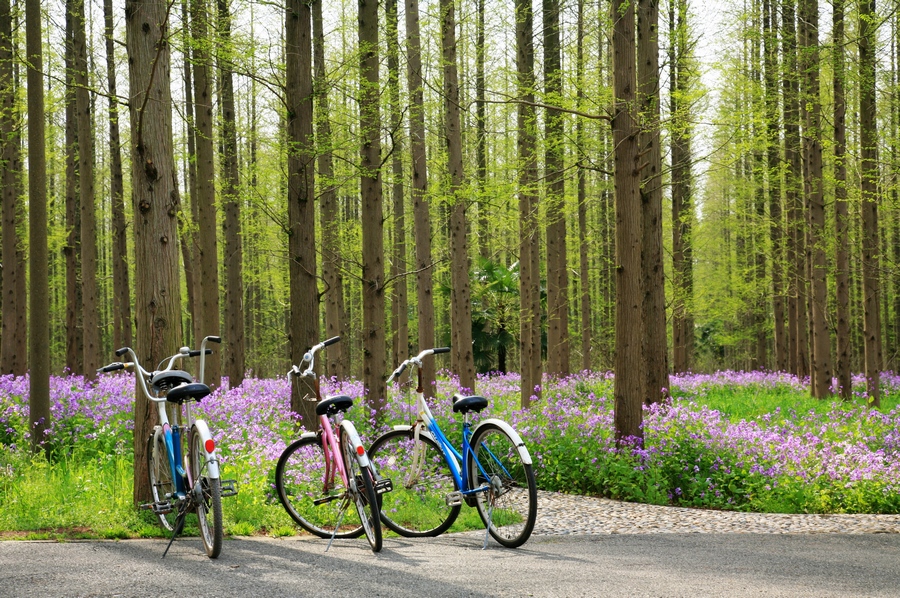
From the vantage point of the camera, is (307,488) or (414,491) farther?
(414,491)

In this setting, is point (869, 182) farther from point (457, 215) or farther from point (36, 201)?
point (36, 201)

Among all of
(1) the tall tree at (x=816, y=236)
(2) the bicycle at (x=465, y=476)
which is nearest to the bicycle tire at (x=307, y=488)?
(2) the bicycle at (x=465, y=476)

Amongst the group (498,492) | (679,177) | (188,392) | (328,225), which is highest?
(679,177)

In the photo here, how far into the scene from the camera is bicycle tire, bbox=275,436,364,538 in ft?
20.1

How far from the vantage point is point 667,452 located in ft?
28.6

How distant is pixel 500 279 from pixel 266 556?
18.1m

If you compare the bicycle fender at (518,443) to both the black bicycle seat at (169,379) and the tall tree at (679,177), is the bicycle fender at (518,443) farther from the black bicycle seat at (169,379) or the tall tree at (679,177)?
the tall tree at (679,177)

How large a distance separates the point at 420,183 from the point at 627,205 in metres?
4.39

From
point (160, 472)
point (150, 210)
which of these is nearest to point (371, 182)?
point (150, 210)

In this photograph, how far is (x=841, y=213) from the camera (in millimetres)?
14445

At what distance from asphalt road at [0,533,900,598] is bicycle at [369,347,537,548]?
0.62 ft

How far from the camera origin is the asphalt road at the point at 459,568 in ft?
13.9

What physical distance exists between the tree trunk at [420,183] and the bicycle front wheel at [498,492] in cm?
572

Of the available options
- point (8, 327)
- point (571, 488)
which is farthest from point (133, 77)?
point (8, 327)
